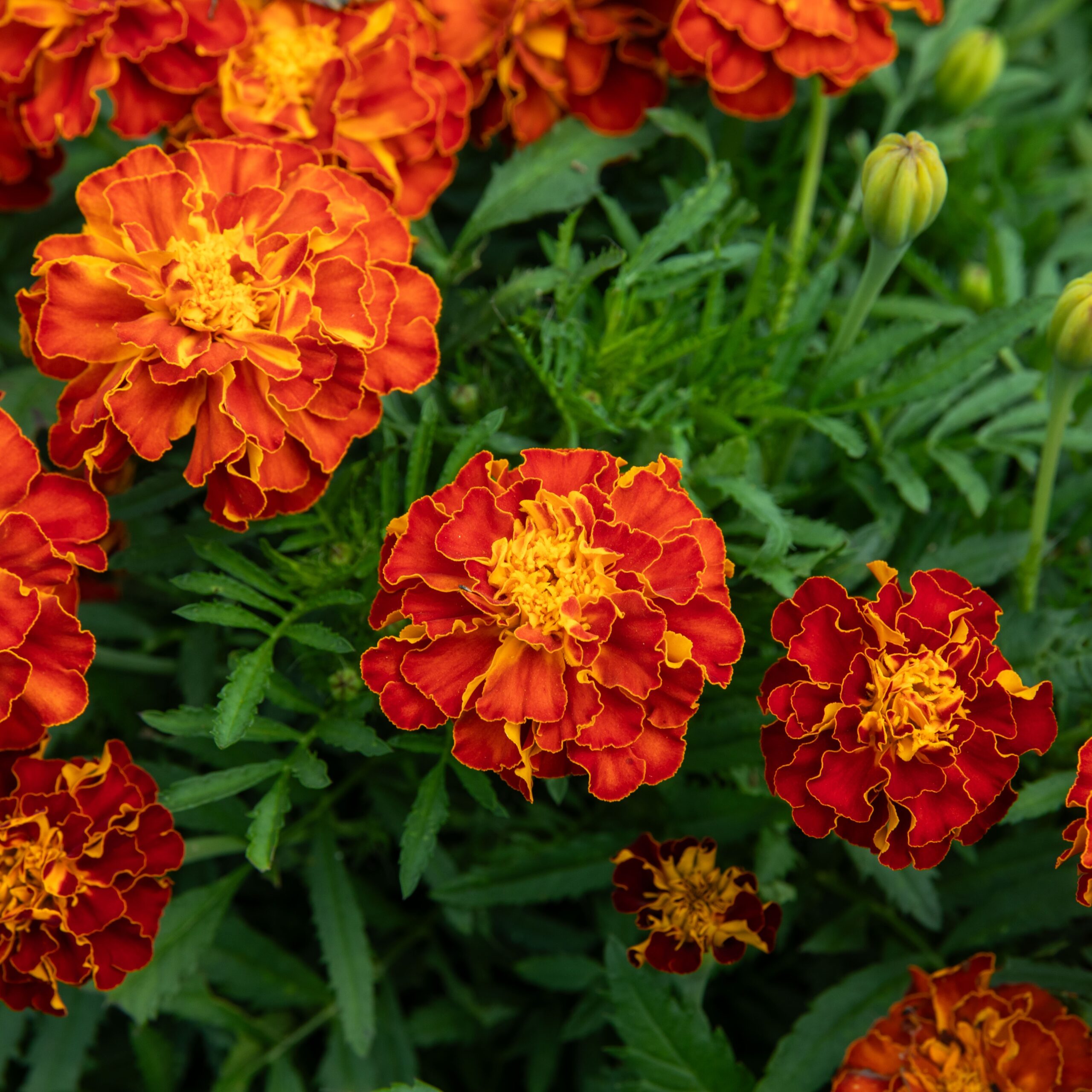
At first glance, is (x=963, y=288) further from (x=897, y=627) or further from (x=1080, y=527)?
(x=897, y=627)

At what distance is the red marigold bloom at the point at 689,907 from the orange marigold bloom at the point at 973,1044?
12 centimetres

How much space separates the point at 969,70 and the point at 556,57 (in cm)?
46

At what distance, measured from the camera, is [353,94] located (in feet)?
3.27

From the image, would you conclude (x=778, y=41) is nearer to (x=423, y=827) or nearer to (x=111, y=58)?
(x=111, y=58)

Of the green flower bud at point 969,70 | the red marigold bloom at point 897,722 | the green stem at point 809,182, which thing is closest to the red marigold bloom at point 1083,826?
the red marigold bloom at point 897,722

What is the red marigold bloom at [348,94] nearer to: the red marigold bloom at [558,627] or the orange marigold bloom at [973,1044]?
the red marigold bloom at [558,627]

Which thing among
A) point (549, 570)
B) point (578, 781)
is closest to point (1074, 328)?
point (549, 570)

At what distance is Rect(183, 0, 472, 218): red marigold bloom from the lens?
980 mm

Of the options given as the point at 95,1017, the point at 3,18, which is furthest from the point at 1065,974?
the point at 3,18

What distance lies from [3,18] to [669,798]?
88 centimetres

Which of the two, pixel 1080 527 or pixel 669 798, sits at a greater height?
pixel 1080 527

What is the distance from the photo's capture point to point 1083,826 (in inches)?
29.4

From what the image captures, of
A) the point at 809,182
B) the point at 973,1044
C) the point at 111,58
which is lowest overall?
the point at 973,1044

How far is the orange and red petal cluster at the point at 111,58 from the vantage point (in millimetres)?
955
